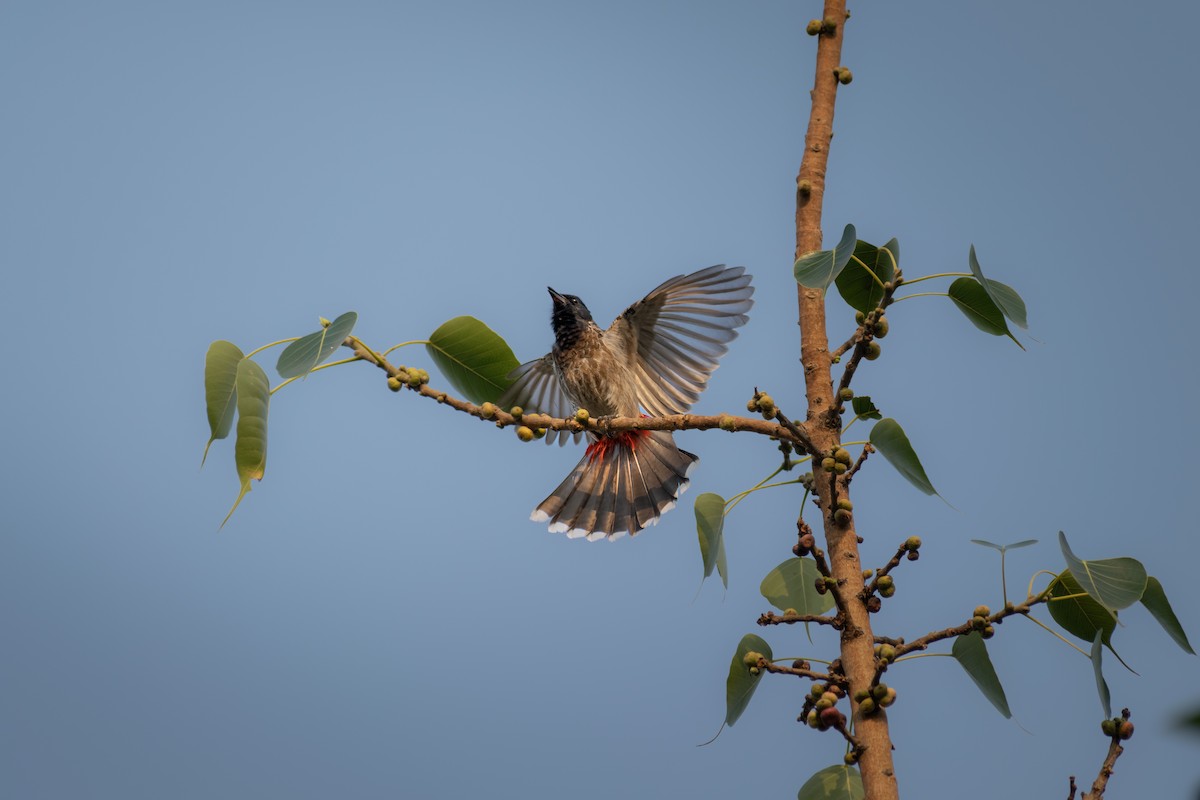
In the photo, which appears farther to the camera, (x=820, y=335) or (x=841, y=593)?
(x=820, y=335)

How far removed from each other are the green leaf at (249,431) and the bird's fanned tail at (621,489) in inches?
76.2

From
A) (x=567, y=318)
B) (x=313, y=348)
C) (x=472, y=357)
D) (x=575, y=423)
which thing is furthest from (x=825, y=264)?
(x=567, y=318)

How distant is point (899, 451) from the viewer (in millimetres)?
2242

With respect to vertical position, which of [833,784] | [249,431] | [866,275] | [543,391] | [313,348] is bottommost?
[833,784]

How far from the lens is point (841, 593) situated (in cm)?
226

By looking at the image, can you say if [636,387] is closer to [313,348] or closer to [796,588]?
[796,588]

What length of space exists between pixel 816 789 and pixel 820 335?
100 cm

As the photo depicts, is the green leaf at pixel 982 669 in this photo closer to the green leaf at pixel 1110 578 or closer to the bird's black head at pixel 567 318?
the green leaf at pixel 1110 578

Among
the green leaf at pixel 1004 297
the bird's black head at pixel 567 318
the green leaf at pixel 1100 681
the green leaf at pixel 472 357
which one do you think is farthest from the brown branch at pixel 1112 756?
→ the bird's black head at pixel 567 318

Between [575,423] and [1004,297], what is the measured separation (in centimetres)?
98

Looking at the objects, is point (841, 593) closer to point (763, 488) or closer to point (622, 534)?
point (763, 488)

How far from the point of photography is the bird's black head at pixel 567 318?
4598mm

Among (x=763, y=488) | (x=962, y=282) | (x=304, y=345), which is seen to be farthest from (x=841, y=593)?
(x=304, y=345)

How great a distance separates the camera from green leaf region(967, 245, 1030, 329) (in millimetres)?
2301
